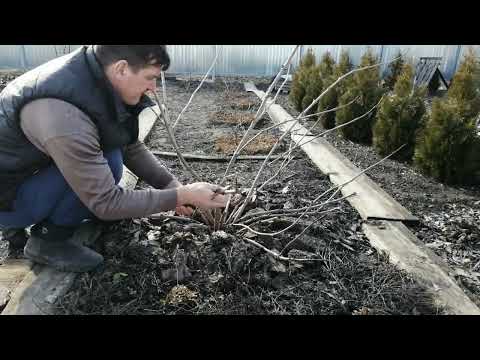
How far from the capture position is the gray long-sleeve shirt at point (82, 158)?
1.46 metres

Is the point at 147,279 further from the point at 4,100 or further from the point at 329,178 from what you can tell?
the point at 329,178

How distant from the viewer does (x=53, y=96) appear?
148cm

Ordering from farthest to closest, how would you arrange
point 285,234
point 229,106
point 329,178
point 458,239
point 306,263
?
point 229,106
point 329,178
point 458,239
point 285,234
point 306,263

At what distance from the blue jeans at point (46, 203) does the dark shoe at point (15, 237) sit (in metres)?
0.07

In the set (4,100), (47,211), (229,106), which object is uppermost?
(4,100)

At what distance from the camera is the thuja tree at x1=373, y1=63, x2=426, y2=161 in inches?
172

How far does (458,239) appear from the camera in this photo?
8.42 feet

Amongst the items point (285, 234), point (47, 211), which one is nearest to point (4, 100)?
point (47, 211)

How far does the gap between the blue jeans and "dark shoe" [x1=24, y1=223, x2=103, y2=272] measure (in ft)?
0.16

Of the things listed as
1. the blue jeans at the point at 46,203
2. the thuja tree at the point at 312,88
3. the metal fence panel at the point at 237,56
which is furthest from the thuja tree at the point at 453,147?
the metal fence panel at the point at 237,56

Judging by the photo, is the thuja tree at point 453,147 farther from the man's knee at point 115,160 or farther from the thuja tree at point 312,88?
the thuja tree at point 312,88

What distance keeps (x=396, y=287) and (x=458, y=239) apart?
3.28 ft

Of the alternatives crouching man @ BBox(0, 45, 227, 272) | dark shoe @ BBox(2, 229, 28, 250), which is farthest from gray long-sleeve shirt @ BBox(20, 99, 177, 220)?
dark shoe @ BBox(2, 229, 28, 250)

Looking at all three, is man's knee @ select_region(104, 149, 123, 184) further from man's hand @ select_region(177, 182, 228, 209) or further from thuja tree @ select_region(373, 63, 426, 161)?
thuja tree @ select_region(373, 63, 426, 161)
